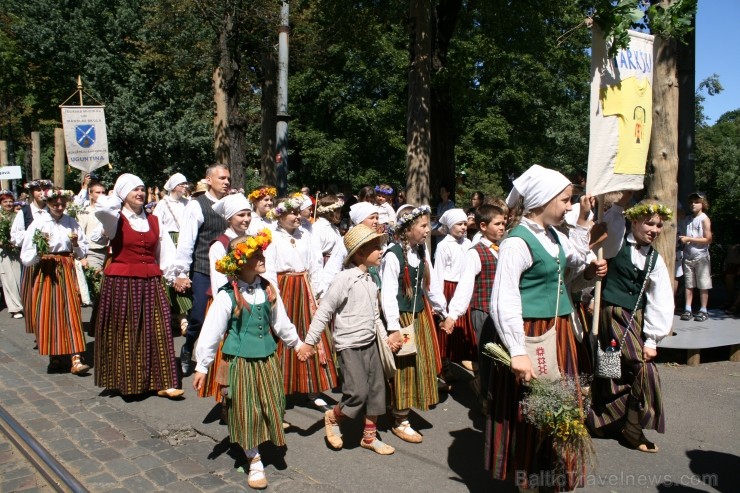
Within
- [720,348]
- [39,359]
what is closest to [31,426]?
[39,359]

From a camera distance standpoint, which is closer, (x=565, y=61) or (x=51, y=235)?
(x=51, y=235)

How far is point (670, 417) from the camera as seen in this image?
5527 millimetres

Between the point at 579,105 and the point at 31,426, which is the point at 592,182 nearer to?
the point at 31,426

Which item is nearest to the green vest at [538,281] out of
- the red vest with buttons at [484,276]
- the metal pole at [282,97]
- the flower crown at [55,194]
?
the red vest with buttons at [484,276]

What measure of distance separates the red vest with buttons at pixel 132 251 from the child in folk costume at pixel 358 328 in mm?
2152

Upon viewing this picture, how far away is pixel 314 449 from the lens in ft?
15.9

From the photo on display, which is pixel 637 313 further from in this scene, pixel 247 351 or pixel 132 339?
pixel 132 339

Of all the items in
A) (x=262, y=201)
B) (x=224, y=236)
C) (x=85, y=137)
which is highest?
(x=85, y=137)

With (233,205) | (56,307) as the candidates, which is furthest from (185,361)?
(233,205)

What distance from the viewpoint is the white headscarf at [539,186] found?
11.4 feet

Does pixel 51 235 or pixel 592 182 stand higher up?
pixel 592 182

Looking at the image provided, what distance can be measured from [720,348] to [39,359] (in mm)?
7916

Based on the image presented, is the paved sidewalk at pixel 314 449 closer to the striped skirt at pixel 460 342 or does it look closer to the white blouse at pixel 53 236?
the striped skirt at pixel 460 342

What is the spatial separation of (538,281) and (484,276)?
2311 millimetres
